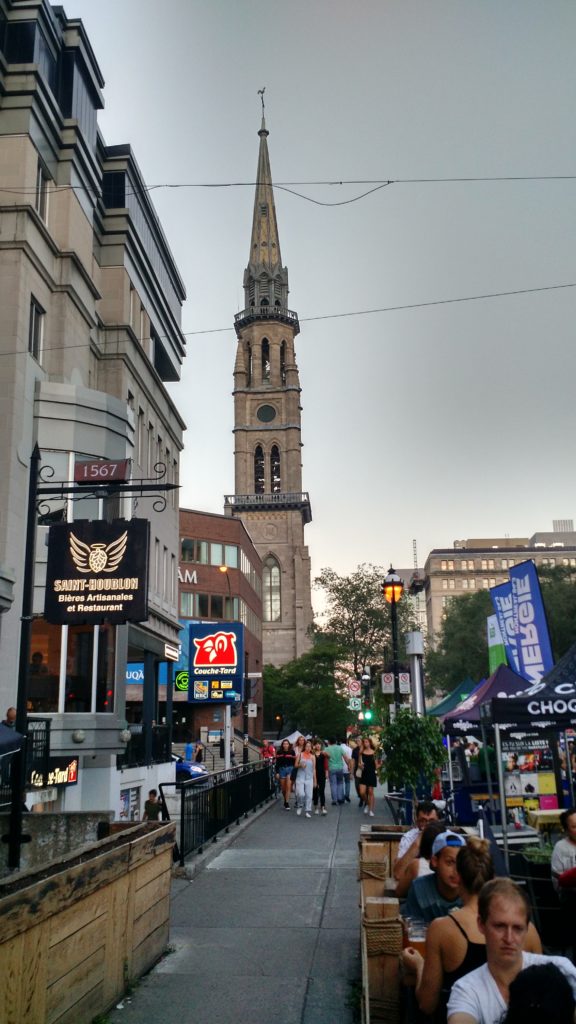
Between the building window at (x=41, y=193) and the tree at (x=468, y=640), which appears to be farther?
the tree at (x=468, y=640)

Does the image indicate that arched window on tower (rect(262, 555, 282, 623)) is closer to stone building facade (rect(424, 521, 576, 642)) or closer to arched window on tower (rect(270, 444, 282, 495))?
arched window on tower (rect(270, 444, 282, 495))

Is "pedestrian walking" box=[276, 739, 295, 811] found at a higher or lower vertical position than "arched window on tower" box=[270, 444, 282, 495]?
lower

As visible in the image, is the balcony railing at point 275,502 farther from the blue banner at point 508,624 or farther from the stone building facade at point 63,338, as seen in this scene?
the blue banner at point 508,624

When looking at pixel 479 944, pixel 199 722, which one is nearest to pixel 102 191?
pixel 479 944

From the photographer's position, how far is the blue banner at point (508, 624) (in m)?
15.4

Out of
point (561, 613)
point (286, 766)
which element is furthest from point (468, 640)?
point (286, 766)

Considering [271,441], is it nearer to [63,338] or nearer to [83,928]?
[63,338]

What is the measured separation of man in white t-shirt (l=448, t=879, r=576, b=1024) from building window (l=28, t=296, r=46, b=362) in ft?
62.7

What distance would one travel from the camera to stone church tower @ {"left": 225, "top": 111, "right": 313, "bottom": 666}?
102 meters

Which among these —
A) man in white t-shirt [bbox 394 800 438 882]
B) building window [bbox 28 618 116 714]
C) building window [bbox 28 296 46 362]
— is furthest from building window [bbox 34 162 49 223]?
man in white t-shirt [bbox 394 800 438 882]

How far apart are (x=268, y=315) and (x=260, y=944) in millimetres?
112556

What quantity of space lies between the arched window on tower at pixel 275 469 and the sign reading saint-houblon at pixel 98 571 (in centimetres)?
9648

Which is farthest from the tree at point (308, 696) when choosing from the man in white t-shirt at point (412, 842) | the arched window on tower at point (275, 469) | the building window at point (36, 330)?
the man in white t-shirt at point (412, 842)

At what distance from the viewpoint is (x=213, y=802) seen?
16.0 metres
